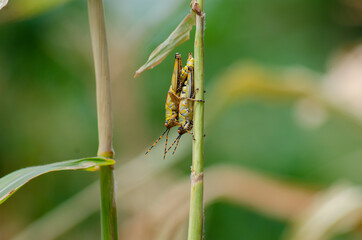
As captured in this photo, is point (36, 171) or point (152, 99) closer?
point (36, 171)

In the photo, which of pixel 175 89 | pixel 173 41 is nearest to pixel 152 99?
pixel 175 89

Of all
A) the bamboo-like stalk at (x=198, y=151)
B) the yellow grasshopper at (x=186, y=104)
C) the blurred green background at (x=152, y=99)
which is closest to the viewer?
the bamboo-like stalk at (x=198, y=151)

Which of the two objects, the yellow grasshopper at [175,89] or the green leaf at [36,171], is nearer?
the green leaf at [36,171]

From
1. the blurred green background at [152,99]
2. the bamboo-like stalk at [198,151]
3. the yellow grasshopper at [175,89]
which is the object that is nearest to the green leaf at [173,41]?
the bamboo-like stalk at [198,151]

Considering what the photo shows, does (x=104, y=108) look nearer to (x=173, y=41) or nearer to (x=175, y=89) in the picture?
(x=173, y=41)

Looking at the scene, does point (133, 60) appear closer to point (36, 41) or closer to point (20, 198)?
point (36, 41)

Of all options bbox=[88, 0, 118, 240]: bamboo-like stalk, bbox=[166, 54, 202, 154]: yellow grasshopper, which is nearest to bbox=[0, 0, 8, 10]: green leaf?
bbox=[88, 0, 118, 240]: bamboo-like stalk

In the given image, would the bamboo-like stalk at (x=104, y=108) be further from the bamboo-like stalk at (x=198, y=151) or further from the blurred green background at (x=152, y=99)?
the blurred green background at (x=152, y=99)
